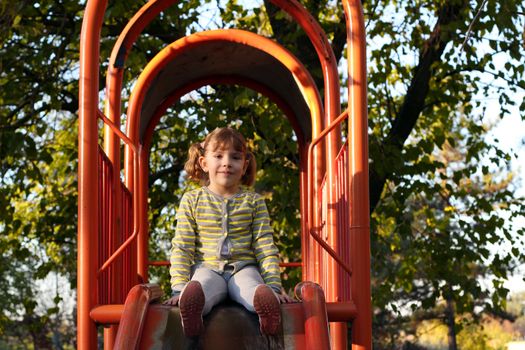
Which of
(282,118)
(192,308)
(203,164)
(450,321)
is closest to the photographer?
(192,308)

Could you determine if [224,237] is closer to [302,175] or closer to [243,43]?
[243,43]

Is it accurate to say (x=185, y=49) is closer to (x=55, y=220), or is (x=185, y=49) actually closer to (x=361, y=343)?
(x=361, y=343)

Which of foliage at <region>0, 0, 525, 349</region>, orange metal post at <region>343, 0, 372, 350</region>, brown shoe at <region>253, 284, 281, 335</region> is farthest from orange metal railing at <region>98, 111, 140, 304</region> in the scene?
foliage at <region>0, 0, 525, 349</region>

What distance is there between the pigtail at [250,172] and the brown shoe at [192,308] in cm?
114

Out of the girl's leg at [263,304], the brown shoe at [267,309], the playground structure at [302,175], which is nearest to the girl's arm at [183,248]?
the playground structure at [302,175]

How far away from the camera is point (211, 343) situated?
3.31 m

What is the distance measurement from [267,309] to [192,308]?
30 cm

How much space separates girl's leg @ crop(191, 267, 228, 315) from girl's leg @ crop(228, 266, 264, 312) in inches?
1.7

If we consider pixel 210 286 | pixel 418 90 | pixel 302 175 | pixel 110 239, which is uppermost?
pixel 418 90

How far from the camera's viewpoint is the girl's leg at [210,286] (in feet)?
11.4

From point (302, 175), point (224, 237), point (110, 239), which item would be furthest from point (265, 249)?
point (302, 175)

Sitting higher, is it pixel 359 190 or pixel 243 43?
pixel 243 43

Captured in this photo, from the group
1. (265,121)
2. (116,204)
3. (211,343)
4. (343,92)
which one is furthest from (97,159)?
(343,92)

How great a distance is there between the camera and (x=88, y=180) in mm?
3752
